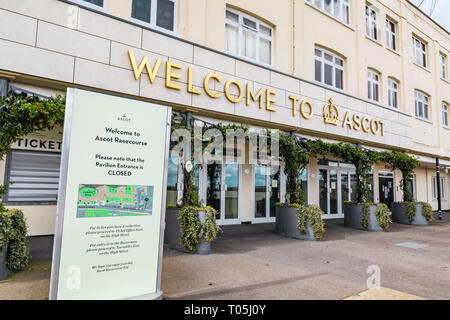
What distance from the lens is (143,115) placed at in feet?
11.4

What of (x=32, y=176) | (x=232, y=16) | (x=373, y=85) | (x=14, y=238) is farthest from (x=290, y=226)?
(x=373, y=85)

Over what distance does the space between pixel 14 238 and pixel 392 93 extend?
16.6 m

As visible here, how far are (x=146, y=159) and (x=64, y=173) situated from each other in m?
0.86

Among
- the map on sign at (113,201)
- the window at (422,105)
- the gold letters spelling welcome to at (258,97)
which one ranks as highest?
the window at (422,105)

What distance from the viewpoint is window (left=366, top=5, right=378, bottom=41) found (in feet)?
47.1

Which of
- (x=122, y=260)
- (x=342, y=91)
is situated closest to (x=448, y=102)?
(x=342, y=91)

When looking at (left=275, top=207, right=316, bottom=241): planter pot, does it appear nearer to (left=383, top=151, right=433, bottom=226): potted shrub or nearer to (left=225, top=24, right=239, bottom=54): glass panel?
(left=225, top=24, right=239, bottom=54): glass panel

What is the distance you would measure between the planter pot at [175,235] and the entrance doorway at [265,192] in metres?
4.90

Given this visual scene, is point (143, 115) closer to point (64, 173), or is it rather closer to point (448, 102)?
point (64, 173)

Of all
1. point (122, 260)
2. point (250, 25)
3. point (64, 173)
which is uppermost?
point (250, 25)

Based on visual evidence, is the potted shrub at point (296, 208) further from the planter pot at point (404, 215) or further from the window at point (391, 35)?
the window at point (391, 35)

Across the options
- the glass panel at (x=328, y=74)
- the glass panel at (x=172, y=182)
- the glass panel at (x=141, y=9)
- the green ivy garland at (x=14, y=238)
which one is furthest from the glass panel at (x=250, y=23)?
the green ivy garland at (x=14, y=238)

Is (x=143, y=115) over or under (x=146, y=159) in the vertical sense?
over

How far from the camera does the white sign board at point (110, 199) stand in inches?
117
